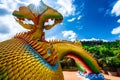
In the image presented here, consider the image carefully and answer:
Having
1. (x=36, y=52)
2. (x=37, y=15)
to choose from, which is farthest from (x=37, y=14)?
(x=36, y=52)

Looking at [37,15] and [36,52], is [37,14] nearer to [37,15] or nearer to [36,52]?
[37,15]

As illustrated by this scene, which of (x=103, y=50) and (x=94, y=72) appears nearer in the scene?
(x=94, y=72)

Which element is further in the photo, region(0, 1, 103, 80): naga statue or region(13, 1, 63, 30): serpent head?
region(13, 1, 63, 30): serpent head

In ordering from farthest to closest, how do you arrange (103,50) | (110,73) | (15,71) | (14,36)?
(103,50), (110,73), (14,36), (15,71)

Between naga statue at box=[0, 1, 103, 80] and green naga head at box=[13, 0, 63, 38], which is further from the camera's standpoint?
green naga head at box=[13, 0, 63, 38]

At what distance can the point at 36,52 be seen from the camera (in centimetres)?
324

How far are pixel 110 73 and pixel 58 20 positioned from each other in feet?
21.8

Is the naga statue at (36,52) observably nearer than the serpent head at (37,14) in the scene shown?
Yes

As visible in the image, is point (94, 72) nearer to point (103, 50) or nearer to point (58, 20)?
point (58, 20)

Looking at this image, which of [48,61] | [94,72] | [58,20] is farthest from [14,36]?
[94,72]

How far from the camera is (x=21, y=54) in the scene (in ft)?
8.89

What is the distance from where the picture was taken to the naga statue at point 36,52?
2.33 meters

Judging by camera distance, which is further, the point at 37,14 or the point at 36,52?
the point at 37,14

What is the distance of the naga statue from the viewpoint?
2334mm
